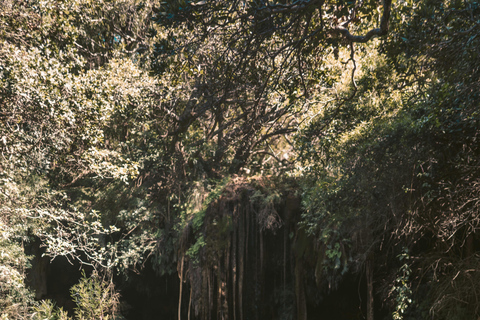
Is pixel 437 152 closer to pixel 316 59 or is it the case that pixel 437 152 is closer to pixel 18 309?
pixel 316 59

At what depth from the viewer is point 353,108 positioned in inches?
244

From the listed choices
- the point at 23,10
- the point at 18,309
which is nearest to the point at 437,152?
the point at 23,10

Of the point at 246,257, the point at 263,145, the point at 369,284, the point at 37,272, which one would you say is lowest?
the point at 369,284

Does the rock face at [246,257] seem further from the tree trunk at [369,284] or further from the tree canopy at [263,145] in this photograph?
the tree trunk at [369,284]

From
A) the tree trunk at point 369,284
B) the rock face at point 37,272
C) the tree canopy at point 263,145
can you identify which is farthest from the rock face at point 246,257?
the rock face at point 37,272

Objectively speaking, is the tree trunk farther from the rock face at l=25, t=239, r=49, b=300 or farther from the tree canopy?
the rock face at l=25, t=239, r=49, b=300

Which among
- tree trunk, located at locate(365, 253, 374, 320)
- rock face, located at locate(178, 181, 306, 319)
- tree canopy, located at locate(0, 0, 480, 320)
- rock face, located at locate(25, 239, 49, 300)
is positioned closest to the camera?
tree canopy, located at locate(0, 0, 480, 320)

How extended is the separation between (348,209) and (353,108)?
1563mm

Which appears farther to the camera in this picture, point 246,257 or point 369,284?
point 246,257

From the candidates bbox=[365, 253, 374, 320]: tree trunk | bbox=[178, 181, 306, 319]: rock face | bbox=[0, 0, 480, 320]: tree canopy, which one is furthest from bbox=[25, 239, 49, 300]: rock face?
bbox=[365, 253, 374, 320]: tree trunk

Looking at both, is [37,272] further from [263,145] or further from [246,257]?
[263,145]

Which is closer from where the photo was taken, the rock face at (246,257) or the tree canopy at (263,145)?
the tree canopy at (263,145)

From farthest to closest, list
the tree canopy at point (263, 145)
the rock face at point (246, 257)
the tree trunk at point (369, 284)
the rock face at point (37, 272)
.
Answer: the rock face at point (37, 272), the rock face at point (246, 257), the tree trunk at point (369, 284), the tree canopy at point (263, 145)

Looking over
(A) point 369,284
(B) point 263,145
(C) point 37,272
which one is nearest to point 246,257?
(A) point 369,284
